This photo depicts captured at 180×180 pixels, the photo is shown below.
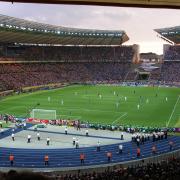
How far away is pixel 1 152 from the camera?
26.0 meters

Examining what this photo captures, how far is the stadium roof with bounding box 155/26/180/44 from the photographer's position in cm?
8783

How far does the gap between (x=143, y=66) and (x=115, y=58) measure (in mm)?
8806

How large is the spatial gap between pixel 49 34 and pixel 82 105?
37062 millimetres

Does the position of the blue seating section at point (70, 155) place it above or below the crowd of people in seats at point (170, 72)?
below

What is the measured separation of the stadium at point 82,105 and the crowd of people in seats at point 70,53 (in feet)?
0.80

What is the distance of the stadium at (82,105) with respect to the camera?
78.0 ft

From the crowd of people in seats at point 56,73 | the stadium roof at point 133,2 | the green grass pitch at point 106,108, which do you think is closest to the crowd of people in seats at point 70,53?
the crowd of people in seats at point 56,73

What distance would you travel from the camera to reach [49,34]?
82125 millimetres

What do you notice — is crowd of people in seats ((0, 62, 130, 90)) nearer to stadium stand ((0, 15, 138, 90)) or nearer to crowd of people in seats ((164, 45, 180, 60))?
stadium stand ((0, 15, 138, 90))

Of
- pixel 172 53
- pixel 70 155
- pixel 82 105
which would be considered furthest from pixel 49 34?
pixel 70 155

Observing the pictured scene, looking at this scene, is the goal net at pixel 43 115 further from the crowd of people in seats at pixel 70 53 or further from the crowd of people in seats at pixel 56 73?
the crowd of people in seats at pixel 70 53

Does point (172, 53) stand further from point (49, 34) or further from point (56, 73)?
point (49, 34)

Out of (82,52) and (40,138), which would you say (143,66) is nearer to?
(82,52)

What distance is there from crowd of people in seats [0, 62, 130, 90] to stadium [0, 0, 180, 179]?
0.27 m
